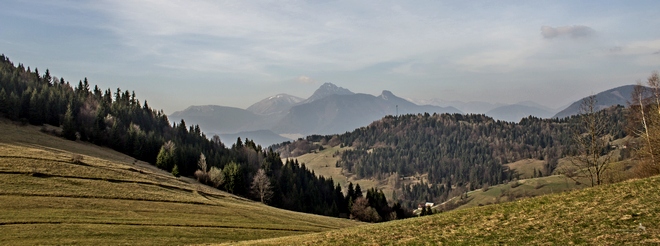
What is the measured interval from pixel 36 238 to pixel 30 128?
326ft

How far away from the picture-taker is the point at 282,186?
148m

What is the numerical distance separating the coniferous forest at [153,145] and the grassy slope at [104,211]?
3988 cm

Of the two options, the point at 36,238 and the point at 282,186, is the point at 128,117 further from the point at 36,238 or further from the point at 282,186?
the point at 36,238

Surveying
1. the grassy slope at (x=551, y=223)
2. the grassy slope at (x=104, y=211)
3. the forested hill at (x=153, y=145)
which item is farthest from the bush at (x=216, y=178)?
the grassy slope at (x=551, y=223)

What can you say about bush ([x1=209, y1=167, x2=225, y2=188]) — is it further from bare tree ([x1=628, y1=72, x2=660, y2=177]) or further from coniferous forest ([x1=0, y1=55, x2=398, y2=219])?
bare tree ([x1=628, y1=72, x2=660, y2=177])

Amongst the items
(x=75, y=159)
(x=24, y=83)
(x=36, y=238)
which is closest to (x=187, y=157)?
(x=75, y=159)

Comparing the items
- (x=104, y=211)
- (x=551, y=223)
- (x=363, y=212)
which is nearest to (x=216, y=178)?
(x=363, y=212)

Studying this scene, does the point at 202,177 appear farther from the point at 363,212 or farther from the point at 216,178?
the point at 363,212

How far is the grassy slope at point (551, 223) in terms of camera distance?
20.4 m

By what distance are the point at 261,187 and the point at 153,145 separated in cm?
3809

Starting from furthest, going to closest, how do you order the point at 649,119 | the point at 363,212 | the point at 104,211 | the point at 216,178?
the point at 363,212 < the point at 216,178 < the point at 649,119 < the point at 104,211

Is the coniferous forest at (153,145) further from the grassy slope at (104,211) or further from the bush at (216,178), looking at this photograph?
the grassy slope at (104,211)

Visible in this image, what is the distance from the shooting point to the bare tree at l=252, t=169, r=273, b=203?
395 ft

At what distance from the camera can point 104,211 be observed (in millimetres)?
43438
